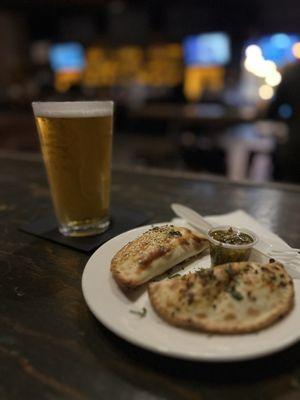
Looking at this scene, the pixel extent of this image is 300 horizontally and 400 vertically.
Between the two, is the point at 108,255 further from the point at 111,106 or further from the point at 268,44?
the point at 268,44

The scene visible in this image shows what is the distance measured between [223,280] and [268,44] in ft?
24.1

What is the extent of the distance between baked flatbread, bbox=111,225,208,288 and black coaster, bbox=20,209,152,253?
0.17 metres

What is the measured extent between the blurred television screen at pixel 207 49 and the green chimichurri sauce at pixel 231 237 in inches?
294

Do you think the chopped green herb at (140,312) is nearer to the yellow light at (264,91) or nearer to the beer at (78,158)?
the beer at (78,158)

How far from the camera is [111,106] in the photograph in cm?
100

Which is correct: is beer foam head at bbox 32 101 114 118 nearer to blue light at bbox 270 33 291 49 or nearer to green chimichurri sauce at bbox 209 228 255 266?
green chimichurri sauce at bbox 209 228 255 266

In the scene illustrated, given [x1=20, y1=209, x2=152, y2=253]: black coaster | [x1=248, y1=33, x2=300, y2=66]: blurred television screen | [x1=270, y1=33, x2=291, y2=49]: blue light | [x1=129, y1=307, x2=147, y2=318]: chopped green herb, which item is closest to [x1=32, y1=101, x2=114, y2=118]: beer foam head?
[x1=20, y1=209, x2=152, y2=253]: black coaster

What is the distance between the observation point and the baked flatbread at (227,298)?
1.80ft

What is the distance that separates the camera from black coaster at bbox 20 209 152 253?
36.6 inches

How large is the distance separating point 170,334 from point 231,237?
0.36 meters

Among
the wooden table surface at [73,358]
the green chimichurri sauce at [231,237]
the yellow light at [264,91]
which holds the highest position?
the green chimichurri sauce at [231,237]

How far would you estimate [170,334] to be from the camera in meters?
0.53

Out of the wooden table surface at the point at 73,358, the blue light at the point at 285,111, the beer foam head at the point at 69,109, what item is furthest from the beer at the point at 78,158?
the blue light at the point at 285,111

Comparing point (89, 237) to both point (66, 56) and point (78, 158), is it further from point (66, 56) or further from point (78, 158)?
point (66, 56)
